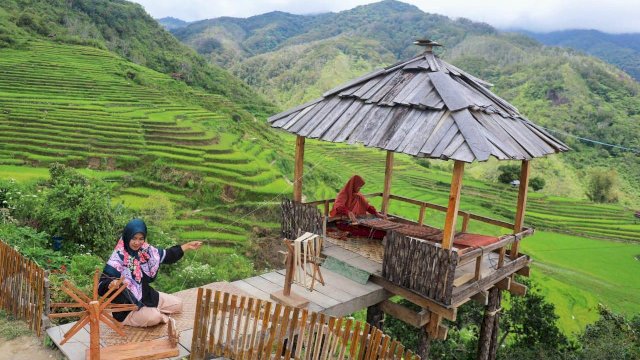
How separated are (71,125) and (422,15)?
124 metres

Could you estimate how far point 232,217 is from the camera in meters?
18.3

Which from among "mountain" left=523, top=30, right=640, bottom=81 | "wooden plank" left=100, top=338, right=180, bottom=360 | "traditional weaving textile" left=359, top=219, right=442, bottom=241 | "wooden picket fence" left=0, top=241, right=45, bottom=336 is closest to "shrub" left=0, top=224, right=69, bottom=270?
"wooden picket fence" left=0, top=241, right=45, bottom=336

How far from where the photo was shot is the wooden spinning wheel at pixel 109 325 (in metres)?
3.83

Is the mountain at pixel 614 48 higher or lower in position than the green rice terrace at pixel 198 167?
higher

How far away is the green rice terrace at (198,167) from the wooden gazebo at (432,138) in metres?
A: 9.25

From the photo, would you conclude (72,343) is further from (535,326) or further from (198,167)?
(198,167)

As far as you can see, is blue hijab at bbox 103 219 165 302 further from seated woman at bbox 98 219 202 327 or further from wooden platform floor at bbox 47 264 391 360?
wooden platform floor at bbox 47 264 391 360

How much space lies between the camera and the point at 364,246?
7.33 meters

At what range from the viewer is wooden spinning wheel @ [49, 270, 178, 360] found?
12.6ft

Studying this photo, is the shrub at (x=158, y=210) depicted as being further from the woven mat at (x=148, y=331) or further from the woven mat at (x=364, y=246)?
the woven mat at (x=148, y=331)

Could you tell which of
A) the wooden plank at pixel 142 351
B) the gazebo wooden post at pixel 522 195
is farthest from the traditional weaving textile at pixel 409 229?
the wooden plank at pixel 142 351

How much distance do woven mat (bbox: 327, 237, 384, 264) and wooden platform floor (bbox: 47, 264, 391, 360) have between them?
692mm

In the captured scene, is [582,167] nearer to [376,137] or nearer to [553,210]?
[553,210]

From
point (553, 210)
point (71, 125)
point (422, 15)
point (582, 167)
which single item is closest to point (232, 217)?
point (71, 125)
